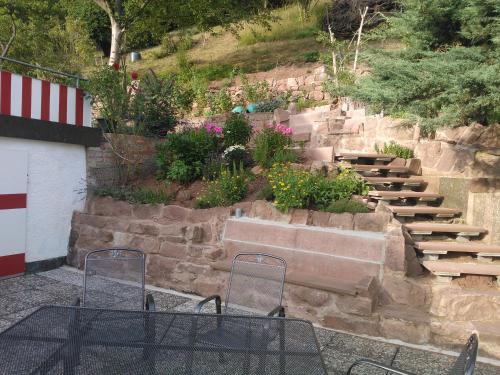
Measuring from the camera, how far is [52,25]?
13.5 meters

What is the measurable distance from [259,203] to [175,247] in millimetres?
1196

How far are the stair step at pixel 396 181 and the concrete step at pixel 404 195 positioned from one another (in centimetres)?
19

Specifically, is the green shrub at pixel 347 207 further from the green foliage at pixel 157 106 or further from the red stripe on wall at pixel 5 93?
the red stripe on wall at pixel 5 93

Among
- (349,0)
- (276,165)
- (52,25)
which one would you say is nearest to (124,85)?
(276,165)

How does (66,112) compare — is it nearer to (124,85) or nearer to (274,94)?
(124,85)

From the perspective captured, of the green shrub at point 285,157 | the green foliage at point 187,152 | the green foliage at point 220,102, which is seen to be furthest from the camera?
the green foliage at point 220,102

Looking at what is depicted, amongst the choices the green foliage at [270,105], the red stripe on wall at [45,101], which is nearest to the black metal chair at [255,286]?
the red stripe on wall at [45,101]

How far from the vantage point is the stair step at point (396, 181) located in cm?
577

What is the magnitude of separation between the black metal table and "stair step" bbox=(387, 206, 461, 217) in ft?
10.6

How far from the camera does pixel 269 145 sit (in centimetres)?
655

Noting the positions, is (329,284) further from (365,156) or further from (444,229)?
(365,156)

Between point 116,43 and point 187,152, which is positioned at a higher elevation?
point 116,43

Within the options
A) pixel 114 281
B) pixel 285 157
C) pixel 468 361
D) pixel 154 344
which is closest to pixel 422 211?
pixel 285 157

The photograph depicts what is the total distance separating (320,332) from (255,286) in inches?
43.3
